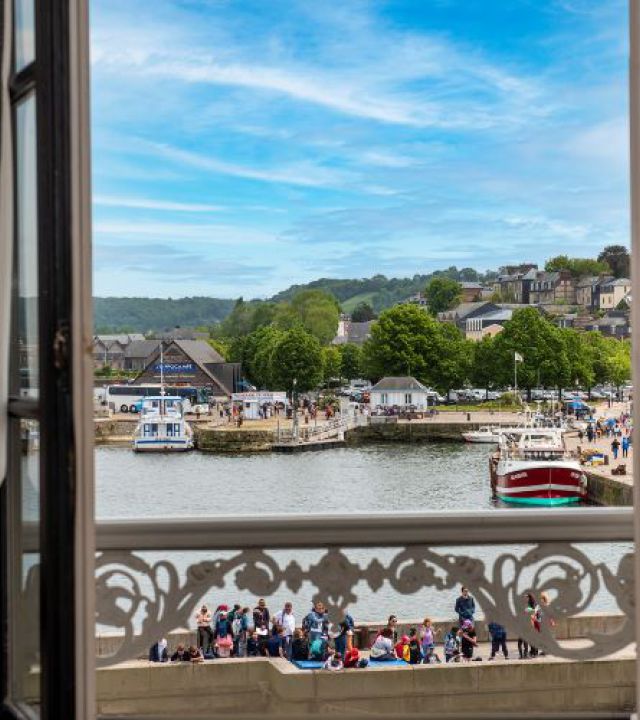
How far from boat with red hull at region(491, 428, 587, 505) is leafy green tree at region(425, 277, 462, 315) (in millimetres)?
2907

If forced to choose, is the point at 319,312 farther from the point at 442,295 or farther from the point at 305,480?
the point at 305,480

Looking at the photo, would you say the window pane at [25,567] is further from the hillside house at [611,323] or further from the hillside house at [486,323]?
the hillside house at [486,323]

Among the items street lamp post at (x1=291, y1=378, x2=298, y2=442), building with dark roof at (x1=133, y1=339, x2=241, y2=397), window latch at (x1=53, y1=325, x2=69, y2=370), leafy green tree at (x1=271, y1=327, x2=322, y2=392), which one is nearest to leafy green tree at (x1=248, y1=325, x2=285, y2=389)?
leafy green tree at (x1=271, y1=327, x2=322, y2=392)

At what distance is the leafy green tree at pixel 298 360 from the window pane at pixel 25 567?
41.5ft

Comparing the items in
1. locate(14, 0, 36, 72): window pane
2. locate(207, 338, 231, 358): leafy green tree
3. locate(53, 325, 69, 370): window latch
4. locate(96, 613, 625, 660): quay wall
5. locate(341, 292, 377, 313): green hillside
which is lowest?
locate(96, 613, 625, 660): quay wall

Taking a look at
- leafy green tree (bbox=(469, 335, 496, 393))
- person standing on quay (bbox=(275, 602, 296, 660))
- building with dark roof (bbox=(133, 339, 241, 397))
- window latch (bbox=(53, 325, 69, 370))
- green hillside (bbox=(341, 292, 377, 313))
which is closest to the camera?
window latch (bbox=(53, 325, 69, 370))

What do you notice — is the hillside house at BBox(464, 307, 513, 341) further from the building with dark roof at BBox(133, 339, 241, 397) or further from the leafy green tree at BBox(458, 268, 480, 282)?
the building with dark roof at BBox(133, 339, 241, 397)

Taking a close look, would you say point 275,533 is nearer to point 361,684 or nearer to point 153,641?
point 153,641

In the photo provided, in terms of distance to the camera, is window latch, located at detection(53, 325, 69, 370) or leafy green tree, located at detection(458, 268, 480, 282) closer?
window latch, located at detection(53, 325, 69, 370)

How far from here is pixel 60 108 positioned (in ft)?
3.35

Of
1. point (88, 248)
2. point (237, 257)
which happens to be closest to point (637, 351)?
point (88, 248)

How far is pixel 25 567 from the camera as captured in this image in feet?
3.68

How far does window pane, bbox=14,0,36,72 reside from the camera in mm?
1071

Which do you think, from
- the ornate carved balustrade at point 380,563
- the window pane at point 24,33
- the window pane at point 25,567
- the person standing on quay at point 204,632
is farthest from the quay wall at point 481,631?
the window pane at point 24,33
